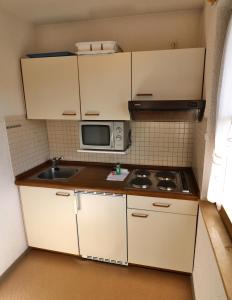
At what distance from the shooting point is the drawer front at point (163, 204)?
166 centimetres

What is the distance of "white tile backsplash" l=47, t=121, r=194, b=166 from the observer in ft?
6.87

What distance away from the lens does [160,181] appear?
192 centimetres

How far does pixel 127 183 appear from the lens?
6.21 feet

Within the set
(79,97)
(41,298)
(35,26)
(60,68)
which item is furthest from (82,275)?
(35,26)

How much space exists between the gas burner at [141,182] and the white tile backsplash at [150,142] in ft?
1.08

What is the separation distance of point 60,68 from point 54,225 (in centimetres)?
152

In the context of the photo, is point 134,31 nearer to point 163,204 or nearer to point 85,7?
point 85,7

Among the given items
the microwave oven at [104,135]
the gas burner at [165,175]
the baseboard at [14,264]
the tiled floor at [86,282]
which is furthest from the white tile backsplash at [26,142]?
the gas burner at [165,175]

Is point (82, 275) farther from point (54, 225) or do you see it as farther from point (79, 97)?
point (79, 97)

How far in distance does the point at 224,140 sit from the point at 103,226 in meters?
1.30

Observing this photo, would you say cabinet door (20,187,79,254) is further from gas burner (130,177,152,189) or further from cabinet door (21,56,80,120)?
cabinet door (21,56,80,120)

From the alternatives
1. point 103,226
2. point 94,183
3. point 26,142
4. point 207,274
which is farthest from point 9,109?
point 207,274

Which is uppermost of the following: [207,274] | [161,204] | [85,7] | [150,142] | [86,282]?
[85,7]

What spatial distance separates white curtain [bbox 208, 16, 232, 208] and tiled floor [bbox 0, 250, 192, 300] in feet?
3.21
